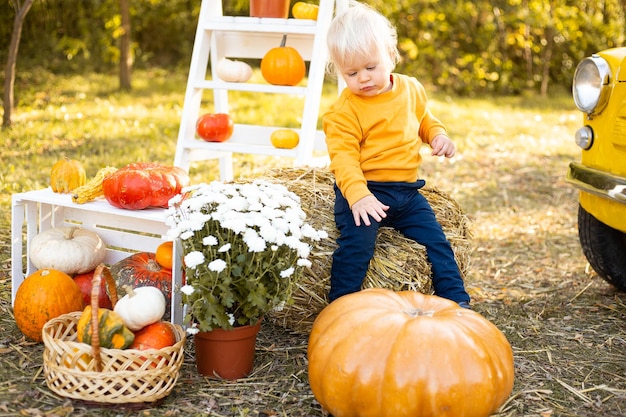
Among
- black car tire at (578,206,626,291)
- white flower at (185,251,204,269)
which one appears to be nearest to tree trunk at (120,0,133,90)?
black car tire at (578,206,626,291)

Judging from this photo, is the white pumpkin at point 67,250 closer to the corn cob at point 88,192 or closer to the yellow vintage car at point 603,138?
the corn cob at point 88,192

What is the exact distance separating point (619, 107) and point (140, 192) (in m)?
2.06

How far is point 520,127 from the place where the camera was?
8820mm

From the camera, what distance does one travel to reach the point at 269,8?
4.52 meters

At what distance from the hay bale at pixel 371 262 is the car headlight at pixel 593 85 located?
30.9 inches

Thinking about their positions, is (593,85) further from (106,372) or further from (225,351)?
(106,372)

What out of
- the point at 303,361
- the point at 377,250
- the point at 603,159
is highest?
the point at 603,159

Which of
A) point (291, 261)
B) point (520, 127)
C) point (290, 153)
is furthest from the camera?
point (520, 127)

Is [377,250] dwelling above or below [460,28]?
below

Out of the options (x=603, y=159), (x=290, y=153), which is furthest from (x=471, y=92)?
(x=603, y=159)

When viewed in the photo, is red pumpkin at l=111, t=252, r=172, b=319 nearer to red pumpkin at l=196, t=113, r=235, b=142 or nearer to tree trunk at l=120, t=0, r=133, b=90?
red pumpkin at l=196, t=113, r=235, b=142

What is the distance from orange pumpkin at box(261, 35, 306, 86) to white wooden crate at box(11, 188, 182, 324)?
57.4 inches

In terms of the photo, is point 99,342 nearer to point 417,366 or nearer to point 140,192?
point 140,192

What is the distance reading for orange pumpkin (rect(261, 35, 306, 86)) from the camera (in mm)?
4465
